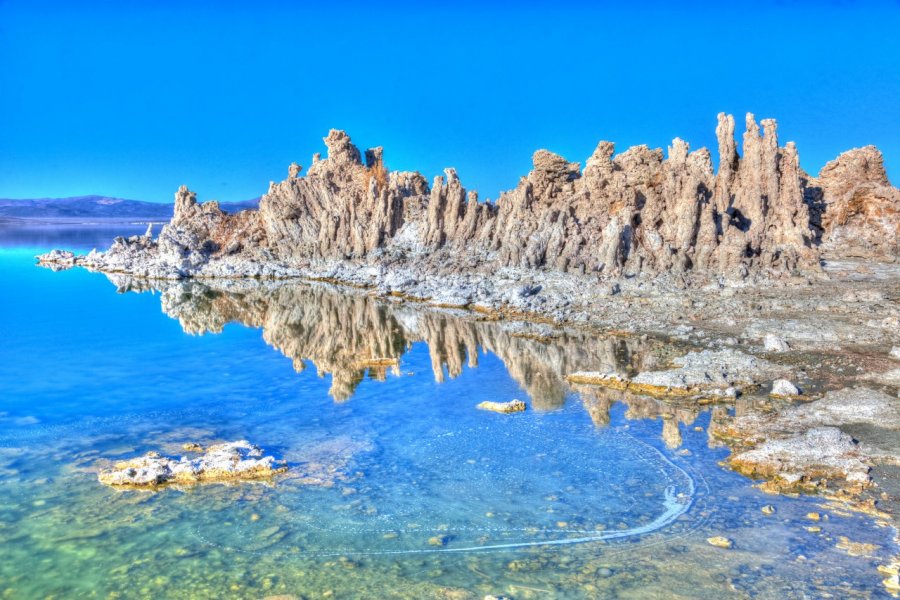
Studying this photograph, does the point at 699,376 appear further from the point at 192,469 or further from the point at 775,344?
the point at 192,469

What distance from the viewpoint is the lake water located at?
27.1ft

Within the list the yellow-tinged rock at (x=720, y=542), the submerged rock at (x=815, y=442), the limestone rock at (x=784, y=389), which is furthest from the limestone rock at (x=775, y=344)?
the yellow-tinged rock at (x=720, y=542)

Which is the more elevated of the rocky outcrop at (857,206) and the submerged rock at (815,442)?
the rocky outcrop at (857,206)

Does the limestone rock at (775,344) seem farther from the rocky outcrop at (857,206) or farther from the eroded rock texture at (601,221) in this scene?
the rocky outcrop at (857,206)

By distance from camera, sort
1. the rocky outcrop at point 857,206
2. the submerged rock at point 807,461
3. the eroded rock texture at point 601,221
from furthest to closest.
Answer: the rocky outcrop at point 857,206, the eroded rock texture at point 601,221, the submerged rock at point 807,461

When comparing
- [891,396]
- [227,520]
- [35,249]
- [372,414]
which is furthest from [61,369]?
[35,249]

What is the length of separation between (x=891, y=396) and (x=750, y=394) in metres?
2.78

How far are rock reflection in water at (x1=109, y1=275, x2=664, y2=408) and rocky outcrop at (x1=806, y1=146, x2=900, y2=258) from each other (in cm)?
1699

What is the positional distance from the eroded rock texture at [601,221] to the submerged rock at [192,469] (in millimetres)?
21683

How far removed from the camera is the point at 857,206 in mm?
33500

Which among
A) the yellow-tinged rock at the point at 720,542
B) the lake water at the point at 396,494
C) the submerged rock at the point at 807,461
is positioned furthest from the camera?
the submerged rock at the point at 807,461

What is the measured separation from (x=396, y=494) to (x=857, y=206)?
1275 inches

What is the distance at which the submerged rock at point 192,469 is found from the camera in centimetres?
1096

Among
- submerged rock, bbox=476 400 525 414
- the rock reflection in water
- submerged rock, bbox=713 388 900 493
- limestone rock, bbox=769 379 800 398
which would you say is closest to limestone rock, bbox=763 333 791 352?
the rock reflection in water
